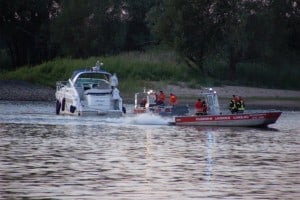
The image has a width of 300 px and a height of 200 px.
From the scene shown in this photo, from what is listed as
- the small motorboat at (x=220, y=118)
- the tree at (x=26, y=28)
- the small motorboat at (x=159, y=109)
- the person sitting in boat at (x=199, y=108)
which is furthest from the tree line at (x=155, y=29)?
the person sitting in boat at (x=199, y=108)

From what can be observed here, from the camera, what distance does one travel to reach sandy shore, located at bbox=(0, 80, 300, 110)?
2736 inches

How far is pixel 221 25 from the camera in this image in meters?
81.4

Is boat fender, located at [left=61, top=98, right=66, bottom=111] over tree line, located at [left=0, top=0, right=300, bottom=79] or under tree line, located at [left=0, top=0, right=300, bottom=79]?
under

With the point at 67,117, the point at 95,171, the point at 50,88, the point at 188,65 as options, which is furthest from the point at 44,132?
the point at 188,65

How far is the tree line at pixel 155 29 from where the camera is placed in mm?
80312

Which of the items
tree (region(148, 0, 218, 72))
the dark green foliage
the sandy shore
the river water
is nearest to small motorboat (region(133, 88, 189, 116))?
the river water

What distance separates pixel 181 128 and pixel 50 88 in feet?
102

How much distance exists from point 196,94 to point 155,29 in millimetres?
10719

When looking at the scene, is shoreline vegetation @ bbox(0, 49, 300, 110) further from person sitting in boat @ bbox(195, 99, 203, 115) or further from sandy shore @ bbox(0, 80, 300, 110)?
person sitting in boat @ bbox(195, 99, 203, 115)

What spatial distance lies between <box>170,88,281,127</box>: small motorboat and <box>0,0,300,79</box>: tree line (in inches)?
1292

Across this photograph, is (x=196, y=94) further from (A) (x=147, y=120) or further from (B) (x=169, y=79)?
(A) (x=147, y=120)

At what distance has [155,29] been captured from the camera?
8138 centimetres

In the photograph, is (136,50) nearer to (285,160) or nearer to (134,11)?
(134,11)

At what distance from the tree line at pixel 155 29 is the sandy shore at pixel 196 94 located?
5.48 meters
